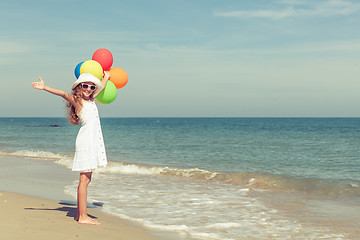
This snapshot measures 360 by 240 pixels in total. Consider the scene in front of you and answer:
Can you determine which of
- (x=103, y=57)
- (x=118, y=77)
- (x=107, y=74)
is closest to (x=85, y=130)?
(x=107, y=74)

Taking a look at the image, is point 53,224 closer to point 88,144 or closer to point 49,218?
point 49,218

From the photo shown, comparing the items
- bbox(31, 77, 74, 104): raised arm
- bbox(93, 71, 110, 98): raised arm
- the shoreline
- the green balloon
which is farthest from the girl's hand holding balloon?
the shoreline

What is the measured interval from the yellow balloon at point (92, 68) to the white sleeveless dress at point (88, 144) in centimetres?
52

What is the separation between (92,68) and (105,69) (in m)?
0.62

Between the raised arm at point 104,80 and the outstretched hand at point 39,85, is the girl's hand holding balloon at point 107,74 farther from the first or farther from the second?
the outstretched hand at point 39,85

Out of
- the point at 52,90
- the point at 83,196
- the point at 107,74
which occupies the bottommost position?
the point at 83,196

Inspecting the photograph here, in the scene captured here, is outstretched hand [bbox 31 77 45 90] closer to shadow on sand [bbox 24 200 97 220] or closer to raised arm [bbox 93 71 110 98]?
raised arm [bbox 93 71 110 98]

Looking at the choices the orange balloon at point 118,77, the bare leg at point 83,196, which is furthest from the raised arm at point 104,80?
the bare leg at point 83,196

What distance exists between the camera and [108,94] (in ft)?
19.9

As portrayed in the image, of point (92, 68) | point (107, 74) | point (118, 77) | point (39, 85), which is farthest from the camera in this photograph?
point (118, 77)

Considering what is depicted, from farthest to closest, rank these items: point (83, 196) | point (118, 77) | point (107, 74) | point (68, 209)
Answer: point (68, 209)
point (118, 77)
point (107, 74)
point (83, 196)

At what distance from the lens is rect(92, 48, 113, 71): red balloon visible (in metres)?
6.23

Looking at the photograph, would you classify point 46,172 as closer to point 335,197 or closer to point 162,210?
point 162,210

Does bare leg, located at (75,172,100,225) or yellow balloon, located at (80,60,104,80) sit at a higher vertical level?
yellow balloon, located at (80,60,104,80)
